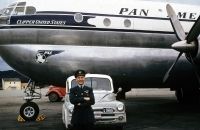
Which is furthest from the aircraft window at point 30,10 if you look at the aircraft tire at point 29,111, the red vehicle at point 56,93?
the red vehicle at point 56,93

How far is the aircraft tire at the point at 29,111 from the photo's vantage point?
691 inches

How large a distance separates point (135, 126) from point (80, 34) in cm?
514

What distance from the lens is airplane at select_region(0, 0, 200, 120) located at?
1803 cm

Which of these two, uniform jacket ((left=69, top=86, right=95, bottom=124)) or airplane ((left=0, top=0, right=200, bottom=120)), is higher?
airplane ((left=0, top=0, right=200, bottom=120))

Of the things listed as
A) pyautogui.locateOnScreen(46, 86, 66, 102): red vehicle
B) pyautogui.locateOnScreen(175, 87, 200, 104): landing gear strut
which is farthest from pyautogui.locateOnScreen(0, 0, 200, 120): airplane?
pyautogui.locateOnScreen(46, 86, 66, 102): red vehicle

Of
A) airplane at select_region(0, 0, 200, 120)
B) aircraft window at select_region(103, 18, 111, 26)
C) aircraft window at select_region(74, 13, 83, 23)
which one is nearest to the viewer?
airplane at select_region(0, 0, 200, 120)

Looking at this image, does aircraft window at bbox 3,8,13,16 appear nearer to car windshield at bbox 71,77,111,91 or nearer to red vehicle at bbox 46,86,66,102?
car windshield at bbox 71,77,111,91

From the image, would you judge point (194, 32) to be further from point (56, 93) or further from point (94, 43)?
point (56, 93)

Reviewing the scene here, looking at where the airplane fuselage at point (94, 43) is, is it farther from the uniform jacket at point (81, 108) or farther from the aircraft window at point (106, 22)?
the uniform jacket at point (81, 108)

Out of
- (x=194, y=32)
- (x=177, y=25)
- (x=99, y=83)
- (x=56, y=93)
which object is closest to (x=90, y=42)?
(x=99, y=83)

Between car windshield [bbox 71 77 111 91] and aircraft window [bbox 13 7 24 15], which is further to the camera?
aircraft window [bbox 13 7 24 15]

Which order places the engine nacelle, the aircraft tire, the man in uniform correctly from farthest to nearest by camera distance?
the aircraft tire → the engine nacelle → the man in uniform

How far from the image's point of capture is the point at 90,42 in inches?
725

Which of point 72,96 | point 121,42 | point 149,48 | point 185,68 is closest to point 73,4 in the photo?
point 121,42
